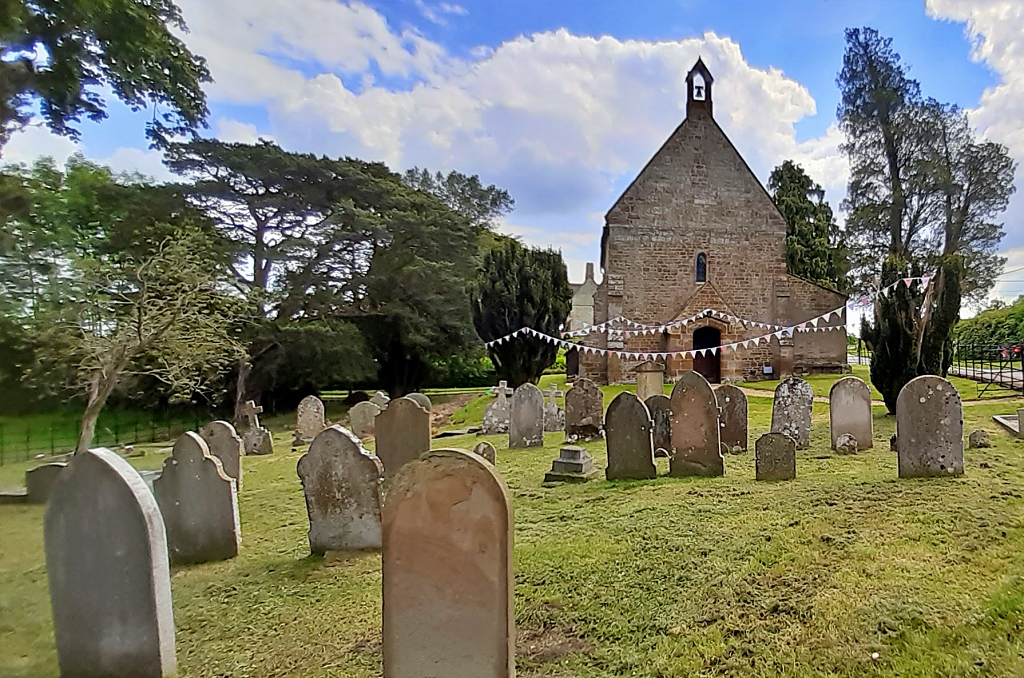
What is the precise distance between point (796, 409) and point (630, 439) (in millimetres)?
3238

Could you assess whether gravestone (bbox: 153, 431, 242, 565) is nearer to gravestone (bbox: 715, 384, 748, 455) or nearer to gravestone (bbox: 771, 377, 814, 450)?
gravestone (bbox: 715, 384, 748, 455)

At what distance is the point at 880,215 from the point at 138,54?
2761 centimetres

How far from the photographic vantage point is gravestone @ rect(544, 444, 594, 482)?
637 centimetres

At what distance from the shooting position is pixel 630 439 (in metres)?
6.15

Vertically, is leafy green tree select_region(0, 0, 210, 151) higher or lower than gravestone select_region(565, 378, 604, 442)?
higher

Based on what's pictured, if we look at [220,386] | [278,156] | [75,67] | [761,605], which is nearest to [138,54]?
[75,67]

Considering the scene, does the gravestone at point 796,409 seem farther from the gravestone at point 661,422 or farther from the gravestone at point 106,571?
the gravestone at point 106,571

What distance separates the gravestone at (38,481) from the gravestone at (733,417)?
8027 mm

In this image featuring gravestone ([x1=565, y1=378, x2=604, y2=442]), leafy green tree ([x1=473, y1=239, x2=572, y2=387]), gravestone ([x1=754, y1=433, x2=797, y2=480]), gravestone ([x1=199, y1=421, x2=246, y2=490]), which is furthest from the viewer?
leafy green tree ([x1=473, y1=239, x2=572, y2=387])

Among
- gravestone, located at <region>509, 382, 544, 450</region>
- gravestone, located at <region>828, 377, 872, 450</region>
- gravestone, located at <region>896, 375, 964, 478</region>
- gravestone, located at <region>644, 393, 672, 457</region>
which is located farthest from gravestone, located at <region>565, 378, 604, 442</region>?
gravestone, located at <region>896, 375, 964, 478</region>

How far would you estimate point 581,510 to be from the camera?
515 cm

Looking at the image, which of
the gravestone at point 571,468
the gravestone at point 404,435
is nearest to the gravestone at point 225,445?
the gravestone at point 404,435

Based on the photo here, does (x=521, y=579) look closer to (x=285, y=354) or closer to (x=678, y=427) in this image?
(x=678, y=427)

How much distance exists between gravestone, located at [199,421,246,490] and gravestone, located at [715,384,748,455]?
21.3 ft
